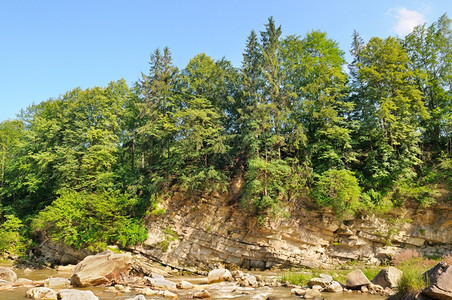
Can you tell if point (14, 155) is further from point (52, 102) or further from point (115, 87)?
point (115, 87)

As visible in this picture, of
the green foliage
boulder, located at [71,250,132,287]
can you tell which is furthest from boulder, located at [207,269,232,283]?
the green foliage

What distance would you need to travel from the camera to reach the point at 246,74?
27500mm

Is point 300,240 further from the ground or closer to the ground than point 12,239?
further from the ground

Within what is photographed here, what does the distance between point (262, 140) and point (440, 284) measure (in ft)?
57.8

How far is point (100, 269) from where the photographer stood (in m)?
15.0

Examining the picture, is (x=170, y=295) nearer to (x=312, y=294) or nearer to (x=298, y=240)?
(x=312, y=294)

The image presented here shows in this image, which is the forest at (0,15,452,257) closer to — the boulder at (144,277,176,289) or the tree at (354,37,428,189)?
the tree at (354,37,428,189)

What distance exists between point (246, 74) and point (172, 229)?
1561 cm

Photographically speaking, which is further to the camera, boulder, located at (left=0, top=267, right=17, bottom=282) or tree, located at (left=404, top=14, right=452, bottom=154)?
tree, located at (left=404, top=14, right=452, bottom=154)

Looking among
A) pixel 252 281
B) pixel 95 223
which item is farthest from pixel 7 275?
pixel 252 281

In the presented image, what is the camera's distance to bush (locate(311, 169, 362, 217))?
21.3 metres

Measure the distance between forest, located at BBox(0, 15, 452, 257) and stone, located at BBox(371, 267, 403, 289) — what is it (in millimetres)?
8964

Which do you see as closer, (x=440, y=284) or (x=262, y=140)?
(x=440, y=284)

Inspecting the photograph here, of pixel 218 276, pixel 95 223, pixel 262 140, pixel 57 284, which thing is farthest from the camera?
pixel 262 140
